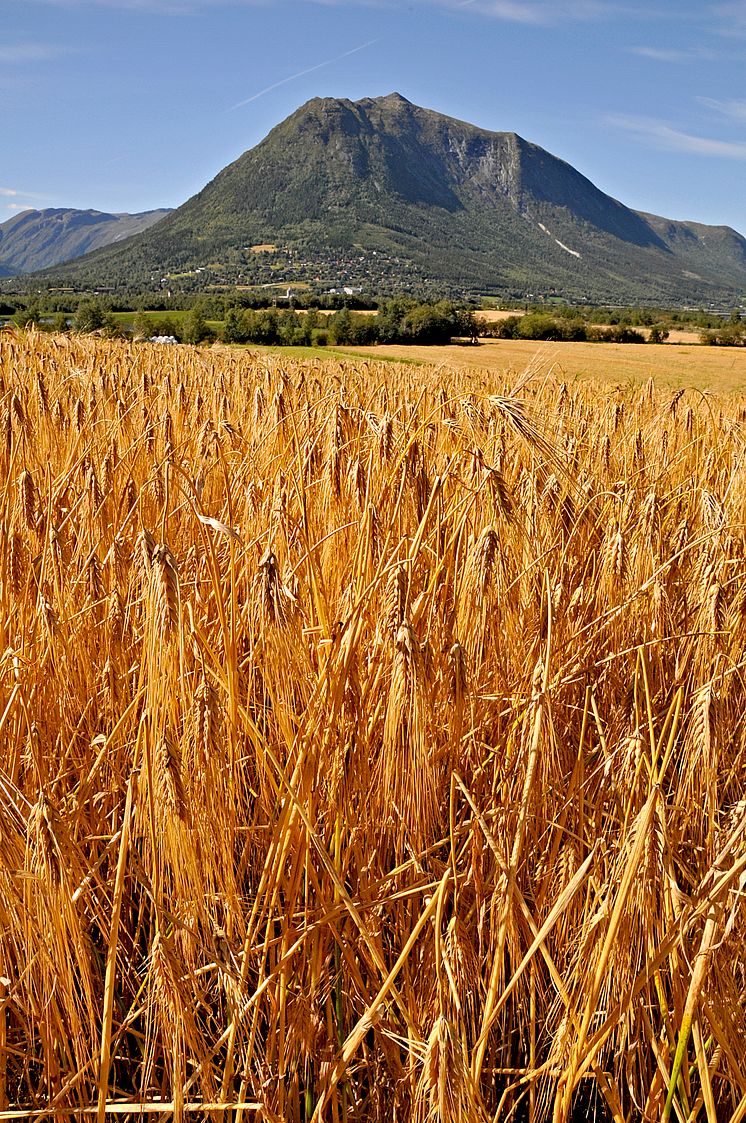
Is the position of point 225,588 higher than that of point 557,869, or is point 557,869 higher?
point 225,588

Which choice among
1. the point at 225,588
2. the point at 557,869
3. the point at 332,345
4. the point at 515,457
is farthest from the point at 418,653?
the point at 332,345

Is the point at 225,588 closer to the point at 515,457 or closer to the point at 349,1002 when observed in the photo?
the point at 349,1002

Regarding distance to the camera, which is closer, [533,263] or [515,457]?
[515,457]

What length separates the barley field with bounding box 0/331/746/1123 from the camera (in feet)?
2.71

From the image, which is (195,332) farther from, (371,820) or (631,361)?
(371,820)

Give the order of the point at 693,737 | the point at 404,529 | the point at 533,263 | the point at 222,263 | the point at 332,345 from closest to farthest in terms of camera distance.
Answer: the point at 693,737 < the point at 404,529 < the point at 332,345 < the point at 222,263 < the point at 533,263

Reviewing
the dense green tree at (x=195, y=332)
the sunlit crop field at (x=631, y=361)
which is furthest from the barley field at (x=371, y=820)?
the dense green tree at (x=195, y=332)

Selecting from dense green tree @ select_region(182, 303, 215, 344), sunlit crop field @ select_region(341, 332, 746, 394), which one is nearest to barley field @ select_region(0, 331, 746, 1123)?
sunlit crop field @ select_region(341, 332, 746, 394)

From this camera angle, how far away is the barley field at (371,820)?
825mm

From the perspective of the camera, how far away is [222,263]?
14338 cm

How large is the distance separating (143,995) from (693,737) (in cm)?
94

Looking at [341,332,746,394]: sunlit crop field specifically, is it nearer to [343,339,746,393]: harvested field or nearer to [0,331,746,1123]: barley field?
[343,339,746,393]: harvested field

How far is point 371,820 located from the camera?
3.65 feet

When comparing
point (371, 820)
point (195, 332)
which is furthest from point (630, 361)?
point (371, 820)
